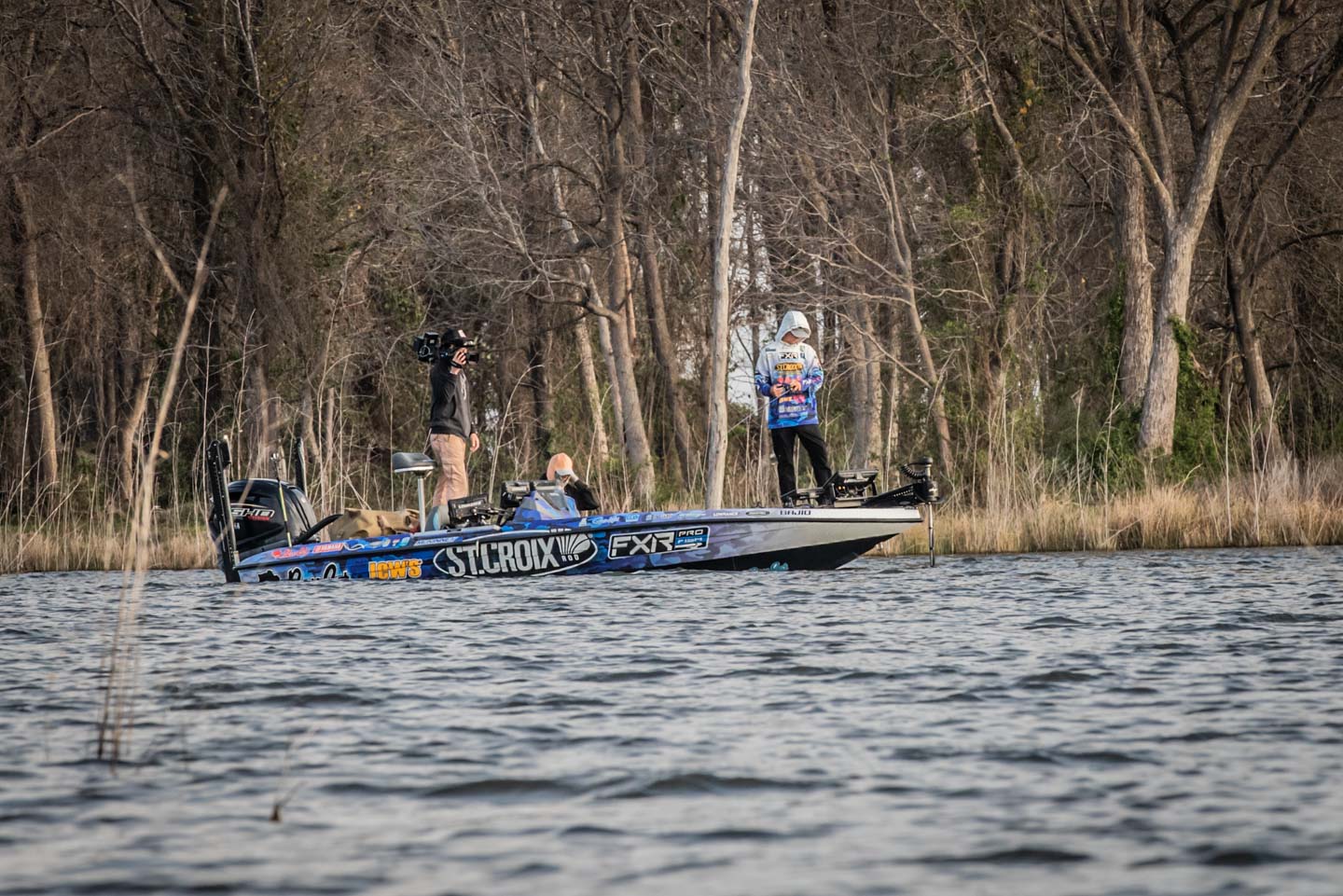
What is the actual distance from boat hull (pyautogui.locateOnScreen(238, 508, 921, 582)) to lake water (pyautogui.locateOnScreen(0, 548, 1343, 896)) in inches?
120

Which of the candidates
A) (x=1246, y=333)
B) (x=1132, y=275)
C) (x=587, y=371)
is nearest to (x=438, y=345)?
(x=1132, y=275)

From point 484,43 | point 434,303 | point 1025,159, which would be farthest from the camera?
point 434,303

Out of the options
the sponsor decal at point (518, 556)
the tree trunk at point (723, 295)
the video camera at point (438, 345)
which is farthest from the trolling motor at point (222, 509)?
the tree trunk at point (723, 295)

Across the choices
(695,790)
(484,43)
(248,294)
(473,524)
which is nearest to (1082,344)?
(484,43)

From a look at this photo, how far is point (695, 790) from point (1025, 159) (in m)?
18.2

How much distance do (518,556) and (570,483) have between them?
0.95 meters

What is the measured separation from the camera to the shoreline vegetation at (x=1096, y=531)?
17.5 m

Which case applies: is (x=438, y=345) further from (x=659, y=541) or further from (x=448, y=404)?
(x=659, y=541)

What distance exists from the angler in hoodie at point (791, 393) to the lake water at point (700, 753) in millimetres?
4063

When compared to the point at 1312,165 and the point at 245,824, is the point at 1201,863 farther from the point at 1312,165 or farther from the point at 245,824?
the point at 1312,165

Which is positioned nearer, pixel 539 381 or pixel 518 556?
pixel 518 556

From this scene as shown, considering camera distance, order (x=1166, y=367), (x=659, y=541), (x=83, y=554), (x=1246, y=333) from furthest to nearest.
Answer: (x=1246, y=333) < (x=1166, y=367) < (x=83, y=554) < (x=659, y=541)

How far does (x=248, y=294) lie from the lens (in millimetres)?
23203

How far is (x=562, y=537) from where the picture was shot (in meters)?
15.3
